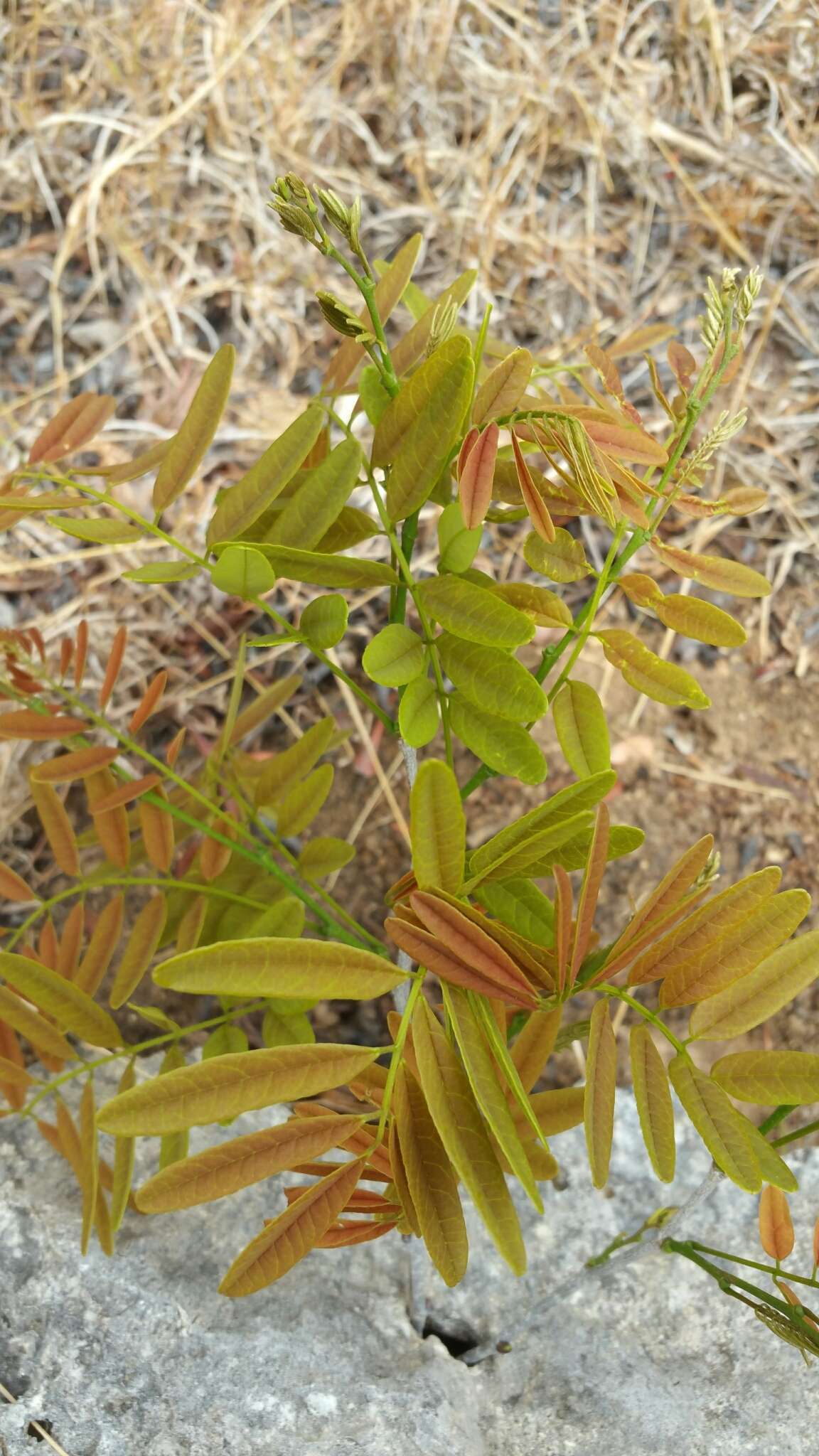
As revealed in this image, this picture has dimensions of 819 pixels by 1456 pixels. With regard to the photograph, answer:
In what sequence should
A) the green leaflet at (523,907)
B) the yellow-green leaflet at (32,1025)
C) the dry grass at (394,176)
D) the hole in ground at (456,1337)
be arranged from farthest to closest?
the dry grass at (394,176) → the hole in ground at (456,1337) → the yellow-green leaflet at (32,1025) → the green leaflet at (523,907)

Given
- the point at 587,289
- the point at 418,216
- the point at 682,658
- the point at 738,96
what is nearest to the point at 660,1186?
the point at 682,658

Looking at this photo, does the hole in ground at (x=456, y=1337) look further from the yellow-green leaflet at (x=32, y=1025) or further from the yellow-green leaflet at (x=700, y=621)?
the yellow-green leaflet at (x=700, y=621)

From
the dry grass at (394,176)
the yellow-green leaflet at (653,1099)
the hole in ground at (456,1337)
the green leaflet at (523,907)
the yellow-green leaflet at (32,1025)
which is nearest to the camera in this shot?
the yellow-green leaflet at (653,1099)

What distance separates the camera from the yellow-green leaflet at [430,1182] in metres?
0.70

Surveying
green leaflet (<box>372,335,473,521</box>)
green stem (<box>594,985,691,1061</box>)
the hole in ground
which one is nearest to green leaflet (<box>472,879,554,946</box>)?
green stem (<box>594,985,691,1061</box>)

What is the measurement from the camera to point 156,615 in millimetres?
1769

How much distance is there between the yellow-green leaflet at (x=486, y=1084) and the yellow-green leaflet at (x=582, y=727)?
0.22m

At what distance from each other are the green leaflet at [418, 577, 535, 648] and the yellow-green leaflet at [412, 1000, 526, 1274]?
25 cm

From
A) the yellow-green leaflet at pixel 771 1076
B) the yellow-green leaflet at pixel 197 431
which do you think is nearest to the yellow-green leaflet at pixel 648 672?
the yellow-green leaflet at pixel 771 1076

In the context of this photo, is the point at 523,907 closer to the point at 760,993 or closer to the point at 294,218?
the point at 760,993

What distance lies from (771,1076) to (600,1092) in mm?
118

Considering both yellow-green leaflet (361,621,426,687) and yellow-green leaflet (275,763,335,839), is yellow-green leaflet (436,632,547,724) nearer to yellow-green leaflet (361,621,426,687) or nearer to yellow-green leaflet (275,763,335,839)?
yellow-green leaflet (361,621,426,687)

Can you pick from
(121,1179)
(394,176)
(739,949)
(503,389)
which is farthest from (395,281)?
(394,176)

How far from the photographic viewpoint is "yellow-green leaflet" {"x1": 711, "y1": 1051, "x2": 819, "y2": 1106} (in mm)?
719
